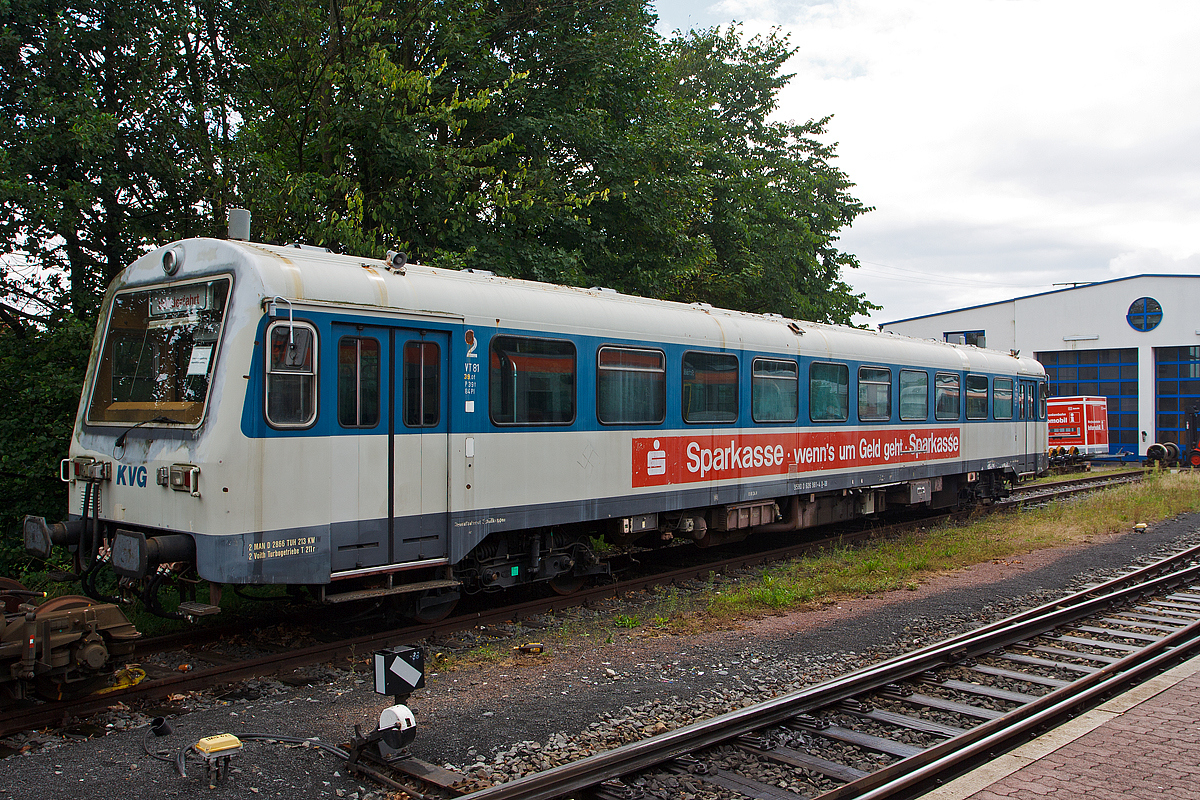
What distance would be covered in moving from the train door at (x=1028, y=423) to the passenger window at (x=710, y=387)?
10.7 metres

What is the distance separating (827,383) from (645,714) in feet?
26.1

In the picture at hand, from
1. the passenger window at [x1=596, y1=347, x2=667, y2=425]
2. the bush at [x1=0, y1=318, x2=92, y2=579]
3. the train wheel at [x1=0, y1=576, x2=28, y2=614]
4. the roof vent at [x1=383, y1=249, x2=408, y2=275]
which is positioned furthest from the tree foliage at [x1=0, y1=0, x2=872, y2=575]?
the passenger window at [x1=596, y1=347, x2=667, y2=425]

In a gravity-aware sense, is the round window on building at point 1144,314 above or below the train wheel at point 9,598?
above

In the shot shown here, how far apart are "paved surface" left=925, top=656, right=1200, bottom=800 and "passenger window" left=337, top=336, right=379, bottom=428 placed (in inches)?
199

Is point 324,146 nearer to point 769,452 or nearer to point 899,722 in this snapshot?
point 769,452

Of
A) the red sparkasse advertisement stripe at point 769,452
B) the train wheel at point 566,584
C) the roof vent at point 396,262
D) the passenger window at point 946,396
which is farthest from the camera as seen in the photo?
the passenger window at point 946,396

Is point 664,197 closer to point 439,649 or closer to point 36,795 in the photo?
point 439,649

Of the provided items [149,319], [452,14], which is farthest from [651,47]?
[149,319]

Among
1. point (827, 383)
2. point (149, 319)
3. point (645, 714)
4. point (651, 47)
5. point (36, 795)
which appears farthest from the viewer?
point (651, 47)

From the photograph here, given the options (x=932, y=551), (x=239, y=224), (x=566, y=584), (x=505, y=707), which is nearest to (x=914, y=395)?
(x=932, y=551)

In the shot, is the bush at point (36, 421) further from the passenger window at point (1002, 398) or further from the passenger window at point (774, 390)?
the passenger window at point (1002, 398)

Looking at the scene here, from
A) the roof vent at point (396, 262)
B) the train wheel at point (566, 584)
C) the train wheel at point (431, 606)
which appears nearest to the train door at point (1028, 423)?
the train wheel at point (566, 584)

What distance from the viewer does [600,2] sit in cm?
1552

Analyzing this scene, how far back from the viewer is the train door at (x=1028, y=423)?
62.3 feet
